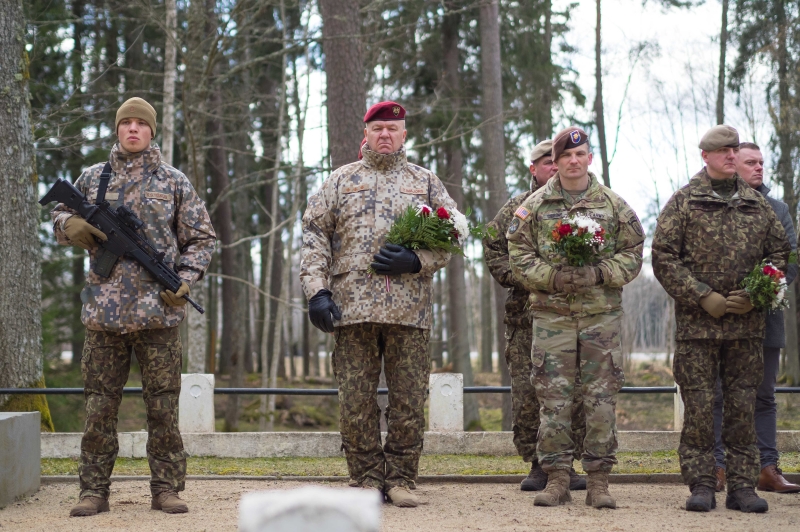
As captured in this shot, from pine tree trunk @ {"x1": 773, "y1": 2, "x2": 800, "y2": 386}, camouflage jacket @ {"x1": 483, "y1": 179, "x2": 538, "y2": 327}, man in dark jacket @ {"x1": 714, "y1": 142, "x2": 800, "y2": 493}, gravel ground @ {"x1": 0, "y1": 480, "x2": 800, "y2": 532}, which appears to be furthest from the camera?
pine tree trunk @ {"x1": 773, "y1": 2, "x2": 800, "y2": 386}

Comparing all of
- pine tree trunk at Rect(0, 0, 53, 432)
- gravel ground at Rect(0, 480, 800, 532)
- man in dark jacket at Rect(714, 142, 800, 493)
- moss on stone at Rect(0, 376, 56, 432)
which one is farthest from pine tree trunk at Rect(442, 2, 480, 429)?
gravel ground at Rect(0, 480, 800, 532)

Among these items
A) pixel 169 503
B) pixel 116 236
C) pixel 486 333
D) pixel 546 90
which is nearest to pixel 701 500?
pixel 169 503

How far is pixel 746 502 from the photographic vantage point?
529 centimetres

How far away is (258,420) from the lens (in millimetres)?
21250

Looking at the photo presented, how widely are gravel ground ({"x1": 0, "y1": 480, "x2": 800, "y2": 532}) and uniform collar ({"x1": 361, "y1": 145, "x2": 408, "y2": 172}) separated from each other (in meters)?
2.23

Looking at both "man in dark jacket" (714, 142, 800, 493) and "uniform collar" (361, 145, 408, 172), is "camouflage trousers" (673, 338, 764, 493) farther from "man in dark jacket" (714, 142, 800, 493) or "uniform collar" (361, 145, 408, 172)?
"uniform collar" (361, 145, 408, 172)

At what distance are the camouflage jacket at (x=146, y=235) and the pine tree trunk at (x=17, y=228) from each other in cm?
320

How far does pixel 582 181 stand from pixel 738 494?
220 cm

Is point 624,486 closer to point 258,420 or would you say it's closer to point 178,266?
point 178,266

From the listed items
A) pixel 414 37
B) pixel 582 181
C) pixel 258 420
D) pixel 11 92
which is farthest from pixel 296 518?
pixel 258 420

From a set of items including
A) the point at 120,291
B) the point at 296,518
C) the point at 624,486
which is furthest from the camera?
the point at 624,486

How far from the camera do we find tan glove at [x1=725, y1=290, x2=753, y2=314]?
5395mm

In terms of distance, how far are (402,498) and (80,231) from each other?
2593mm

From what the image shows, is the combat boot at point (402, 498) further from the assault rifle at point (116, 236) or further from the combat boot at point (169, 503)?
the assault rifle at point (116, 236)
